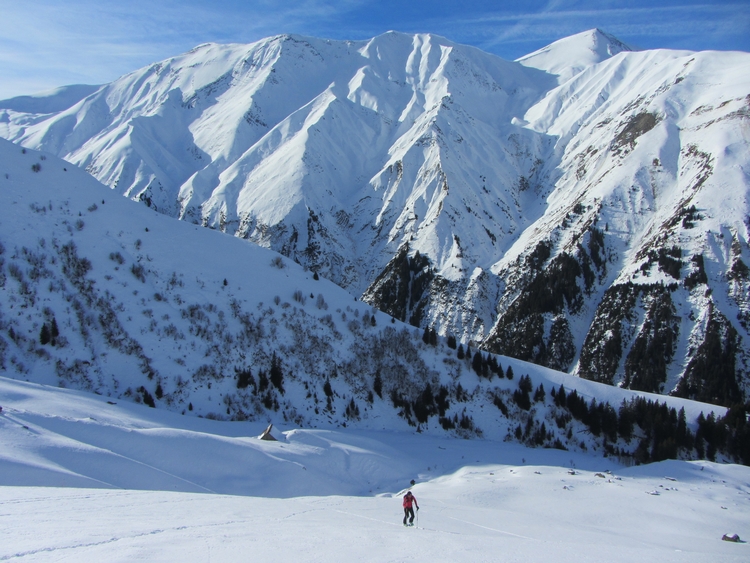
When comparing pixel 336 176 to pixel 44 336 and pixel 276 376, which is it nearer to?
pixel 276 376

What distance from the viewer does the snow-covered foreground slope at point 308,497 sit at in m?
12.6

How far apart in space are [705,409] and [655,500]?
44851mm

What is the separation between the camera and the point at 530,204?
16525 cm

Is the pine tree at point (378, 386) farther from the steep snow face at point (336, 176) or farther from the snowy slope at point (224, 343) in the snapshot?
the steep snow face at point (336, 176)

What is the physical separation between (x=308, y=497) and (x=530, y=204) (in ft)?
500

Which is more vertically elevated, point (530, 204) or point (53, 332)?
point (530, 204)

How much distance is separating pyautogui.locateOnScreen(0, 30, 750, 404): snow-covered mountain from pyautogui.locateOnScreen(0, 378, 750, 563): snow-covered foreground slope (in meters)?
67.2

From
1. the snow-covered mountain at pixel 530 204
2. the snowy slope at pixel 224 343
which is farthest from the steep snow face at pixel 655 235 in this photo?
the snowy slope at pixel 224 343

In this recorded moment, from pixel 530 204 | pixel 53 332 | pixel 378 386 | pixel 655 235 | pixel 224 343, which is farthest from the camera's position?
pixel 530 204

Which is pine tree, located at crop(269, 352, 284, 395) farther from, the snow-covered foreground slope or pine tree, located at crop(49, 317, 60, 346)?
pine tree, located at crop(49, 317, 60, 346)

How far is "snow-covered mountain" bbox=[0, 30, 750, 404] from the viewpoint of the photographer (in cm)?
10606

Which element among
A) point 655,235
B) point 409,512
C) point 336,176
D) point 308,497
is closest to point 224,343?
point 308,497

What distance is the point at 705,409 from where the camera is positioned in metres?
67.0

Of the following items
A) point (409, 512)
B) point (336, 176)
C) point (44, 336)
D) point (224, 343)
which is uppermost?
point (336, 176)
